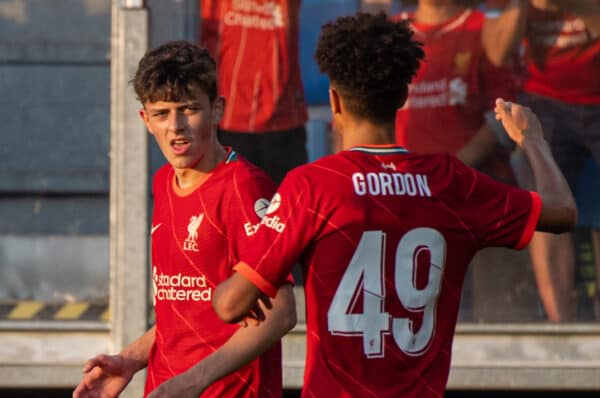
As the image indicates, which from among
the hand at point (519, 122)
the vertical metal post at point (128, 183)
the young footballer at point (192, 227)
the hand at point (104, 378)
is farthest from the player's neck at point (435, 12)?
the hand at point (519, 122)

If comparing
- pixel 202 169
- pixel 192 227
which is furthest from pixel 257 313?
pixel 202 169

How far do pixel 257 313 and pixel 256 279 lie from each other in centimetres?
16

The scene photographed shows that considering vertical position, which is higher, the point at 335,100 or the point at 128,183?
the point at 335,100

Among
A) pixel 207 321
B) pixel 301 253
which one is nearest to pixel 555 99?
pixel 207 321

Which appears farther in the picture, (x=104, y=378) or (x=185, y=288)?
(x=104, y=378)

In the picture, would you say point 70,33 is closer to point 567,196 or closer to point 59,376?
point 59,376

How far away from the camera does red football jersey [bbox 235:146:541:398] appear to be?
3418mm

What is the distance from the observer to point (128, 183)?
684 cm

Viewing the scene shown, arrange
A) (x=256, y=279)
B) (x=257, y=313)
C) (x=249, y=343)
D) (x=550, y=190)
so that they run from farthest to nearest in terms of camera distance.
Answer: (x=249, y=343)
(x=550, y=190)
(x=257, y=313)
(x=256, y=279)

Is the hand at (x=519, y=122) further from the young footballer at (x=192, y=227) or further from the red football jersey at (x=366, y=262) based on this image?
the young footballer at (x=192, y=227)

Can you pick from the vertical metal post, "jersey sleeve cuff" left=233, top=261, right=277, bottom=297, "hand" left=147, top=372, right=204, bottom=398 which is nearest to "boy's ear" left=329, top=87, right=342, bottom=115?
"jersey sleeve cuff" left=233, top=261, right=277, bottom=297

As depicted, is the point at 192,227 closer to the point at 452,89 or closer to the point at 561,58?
the point at 452,89

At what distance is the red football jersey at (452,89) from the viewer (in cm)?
677

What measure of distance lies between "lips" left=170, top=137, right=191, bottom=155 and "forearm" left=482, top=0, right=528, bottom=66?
110 inches
